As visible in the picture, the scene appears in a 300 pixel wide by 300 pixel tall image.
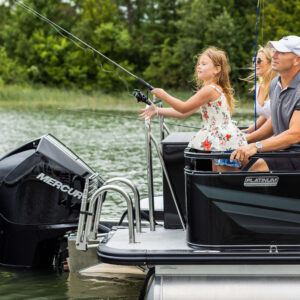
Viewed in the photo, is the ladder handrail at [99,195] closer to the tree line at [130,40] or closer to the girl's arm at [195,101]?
the girl's arm at [195,101]

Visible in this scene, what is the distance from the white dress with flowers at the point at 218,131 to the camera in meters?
3.99

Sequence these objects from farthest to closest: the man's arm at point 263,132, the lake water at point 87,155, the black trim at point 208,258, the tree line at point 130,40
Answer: the tree line at point 130,40
the lake water at point 87,155
the man's arm at point 263,132
the black trim at point 208,258

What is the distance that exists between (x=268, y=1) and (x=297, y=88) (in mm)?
43515

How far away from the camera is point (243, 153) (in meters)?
3.83

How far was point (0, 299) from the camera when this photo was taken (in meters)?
4.77

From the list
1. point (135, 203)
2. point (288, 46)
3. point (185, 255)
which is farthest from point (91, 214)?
point (288, 46)

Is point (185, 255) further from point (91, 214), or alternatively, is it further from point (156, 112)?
point (156, 112)

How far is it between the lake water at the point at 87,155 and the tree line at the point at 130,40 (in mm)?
20878

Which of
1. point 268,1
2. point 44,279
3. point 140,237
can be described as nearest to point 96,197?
point 140,237

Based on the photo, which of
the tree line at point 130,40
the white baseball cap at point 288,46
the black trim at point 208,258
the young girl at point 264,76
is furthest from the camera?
the tree line at point 130,40

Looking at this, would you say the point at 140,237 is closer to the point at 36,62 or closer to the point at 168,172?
the point at 168,172

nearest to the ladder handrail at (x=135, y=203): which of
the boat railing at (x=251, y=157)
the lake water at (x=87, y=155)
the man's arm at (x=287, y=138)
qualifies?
the lake water at (x=87, y=155)

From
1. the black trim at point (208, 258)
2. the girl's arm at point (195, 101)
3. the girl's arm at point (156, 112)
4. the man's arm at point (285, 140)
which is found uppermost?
the girl's arm at point (195, 101)

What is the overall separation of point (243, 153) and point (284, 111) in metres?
0.37
